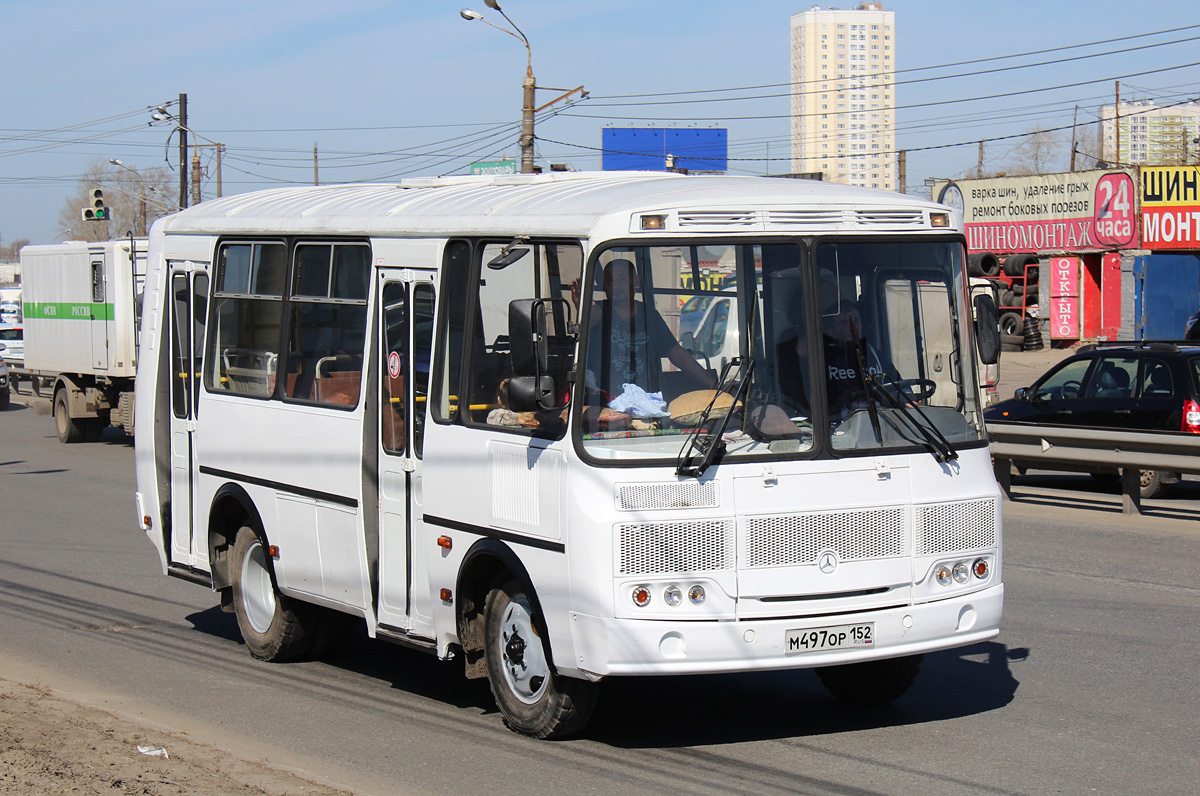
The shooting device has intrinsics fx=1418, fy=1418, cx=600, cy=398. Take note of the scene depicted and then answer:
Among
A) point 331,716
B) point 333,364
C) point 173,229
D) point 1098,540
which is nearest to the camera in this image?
point 331,716

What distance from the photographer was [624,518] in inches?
234

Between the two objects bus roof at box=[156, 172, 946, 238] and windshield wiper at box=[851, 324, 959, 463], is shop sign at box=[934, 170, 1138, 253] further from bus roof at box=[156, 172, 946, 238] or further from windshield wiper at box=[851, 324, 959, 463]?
windshield wiper at box=[851, 324, 959, 463]

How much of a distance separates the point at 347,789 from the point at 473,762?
0.68 meters

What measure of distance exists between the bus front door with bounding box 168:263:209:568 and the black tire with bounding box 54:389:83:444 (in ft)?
54.3

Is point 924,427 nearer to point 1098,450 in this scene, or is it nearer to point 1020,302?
point 1098,450

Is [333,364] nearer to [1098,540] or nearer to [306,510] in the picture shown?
[306,510]

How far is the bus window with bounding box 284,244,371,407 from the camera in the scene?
7840 millimetres

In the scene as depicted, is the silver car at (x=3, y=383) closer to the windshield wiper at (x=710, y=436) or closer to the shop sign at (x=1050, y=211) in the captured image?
the shop sign at (x=1050, y=211)

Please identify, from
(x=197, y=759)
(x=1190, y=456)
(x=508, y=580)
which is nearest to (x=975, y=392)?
(x=508, y=580)

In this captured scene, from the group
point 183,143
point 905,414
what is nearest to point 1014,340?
point 183,143

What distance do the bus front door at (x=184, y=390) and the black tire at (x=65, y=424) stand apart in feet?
54.3

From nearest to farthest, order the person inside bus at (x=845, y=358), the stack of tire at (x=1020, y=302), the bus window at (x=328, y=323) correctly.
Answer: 1. the person inside bus at (x=845, y=358)
2. the bus window at (x=328, y=323)
3. the stack of tire at (x=1020, y=302)

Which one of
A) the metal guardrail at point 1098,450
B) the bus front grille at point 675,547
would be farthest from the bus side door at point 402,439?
the metal guardrail at point 1098,450

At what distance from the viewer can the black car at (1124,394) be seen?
1507 cm
